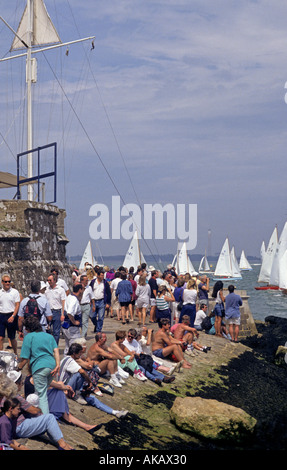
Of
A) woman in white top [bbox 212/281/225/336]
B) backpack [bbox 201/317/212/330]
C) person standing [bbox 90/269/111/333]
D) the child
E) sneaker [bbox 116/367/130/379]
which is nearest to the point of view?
the child

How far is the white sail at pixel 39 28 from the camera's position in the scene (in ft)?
72.4

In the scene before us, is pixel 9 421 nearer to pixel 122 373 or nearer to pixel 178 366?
pixel 122 373

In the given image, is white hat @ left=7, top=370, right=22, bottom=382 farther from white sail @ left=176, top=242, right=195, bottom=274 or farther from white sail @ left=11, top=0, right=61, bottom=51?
white sail @ left=176, top=242, right=195, bottom=274

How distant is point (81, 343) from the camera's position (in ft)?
32.8

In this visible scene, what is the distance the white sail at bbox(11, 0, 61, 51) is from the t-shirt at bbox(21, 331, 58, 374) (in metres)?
16.0

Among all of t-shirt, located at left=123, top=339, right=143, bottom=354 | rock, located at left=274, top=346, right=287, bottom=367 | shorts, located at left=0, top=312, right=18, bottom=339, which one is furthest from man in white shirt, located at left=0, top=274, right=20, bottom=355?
rock, located at left=274, top=346, right=287, bottom=367

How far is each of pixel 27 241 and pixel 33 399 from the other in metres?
8.93

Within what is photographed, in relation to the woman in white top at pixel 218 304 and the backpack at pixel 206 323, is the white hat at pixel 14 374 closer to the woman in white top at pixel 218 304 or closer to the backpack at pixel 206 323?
the woman in white top at pixel 218 304

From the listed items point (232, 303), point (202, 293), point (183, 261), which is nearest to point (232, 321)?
point (232, 303)

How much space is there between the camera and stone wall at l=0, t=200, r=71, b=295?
15.6 metres

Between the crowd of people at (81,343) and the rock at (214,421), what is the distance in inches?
51.4

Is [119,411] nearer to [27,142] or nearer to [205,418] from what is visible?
[205,418]

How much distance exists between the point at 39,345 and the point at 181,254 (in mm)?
70503
